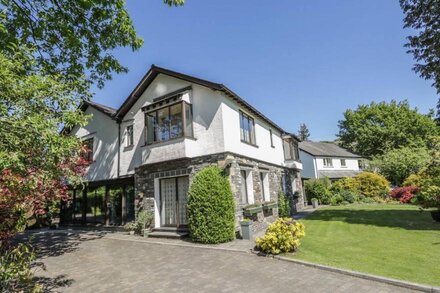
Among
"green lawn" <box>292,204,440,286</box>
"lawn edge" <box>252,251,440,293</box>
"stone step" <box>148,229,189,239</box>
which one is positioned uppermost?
"stone step" <box>148,229,189,239</box>

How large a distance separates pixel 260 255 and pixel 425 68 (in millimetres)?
14745

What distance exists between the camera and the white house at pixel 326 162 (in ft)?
131

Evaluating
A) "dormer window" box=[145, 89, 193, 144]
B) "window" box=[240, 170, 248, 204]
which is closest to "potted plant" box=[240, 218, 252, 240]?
"window" box=[240, 170, 248, 204]

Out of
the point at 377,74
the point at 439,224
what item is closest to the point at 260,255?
the point at 439,224

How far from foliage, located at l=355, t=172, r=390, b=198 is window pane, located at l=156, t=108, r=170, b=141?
2464cm

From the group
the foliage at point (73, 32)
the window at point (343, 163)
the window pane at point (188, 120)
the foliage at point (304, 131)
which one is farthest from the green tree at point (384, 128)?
the foliage at point (73, 32)

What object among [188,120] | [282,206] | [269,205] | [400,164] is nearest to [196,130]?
[188,120]

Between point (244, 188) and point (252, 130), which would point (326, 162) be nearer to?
point (252, 130)

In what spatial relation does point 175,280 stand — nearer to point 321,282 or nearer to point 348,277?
point 321,282

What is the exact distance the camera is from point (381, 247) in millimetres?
9539

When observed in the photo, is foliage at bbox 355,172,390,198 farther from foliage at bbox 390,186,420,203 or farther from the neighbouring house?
the neighbouring house

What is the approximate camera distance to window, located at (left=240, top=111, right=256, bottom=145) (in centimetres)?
1591

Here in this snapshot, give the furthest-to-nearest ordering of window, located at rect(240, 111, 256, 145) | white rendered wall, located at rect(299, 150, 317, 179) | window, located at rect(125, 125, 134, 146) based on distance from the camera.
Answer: white rendered wall, located at rect(299, 150, 317, 179)
window, located at rect(125, 125, 134, 146)
window, located at rect(240, 111, 256, 145)

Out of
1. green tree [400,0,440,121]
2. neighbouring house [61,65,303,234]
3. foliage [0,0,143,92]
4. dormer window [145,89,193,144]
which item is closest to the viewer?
foliage [0,0,143,92]
